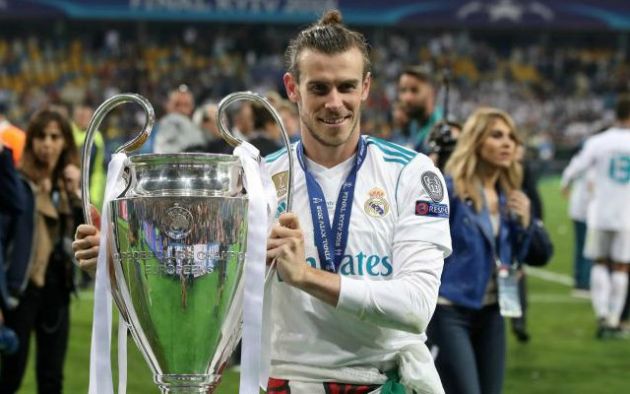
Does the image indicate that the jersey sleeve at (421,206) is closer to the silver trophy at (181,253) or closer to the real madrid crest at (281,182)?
the real madrid crest at (281,182)

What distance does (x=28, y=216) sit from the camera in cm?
635

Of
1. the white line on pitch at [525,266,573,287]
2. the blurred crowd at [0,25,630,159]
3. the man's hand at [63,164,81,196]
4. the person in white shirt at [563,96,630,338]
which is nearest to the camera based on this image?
the man's hand at [63,164,81,196]

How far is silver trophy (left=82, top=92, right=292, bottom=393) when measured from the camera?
8.68 feet

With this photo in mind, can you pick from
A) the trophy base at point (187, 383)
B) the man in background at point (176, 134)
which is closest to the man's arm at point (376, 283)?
the trophy base at point (187, 383)

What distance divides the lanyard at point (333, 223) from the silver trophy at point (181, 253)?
407mm

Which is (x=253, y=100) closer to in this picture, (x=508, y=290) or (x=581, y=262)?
(x=508, y=290)

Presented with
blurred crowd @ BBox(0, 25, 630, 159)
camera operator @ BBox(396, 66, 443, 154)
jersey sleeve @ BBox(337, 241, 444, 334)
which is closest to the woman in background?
camera operator @ BBox(396, 66, 443, 154)

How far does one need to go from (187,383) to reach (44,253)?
4.08 metres

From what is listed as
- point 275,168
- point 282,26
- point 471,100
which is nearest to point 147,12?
point 282,26

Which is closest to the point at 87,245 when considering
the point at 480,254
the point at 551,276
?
the point at 480,254

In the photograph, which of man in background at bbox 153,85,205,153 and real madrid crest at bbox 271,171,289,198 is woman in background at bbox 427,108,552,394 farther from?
man in background at bbox 153,85,205,153

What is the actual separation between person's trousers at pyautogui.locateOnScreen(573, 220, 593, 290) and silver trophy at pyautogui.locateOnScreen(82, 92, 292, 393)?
11111 millimetres

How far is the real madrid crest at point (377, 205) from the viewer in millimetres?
3096

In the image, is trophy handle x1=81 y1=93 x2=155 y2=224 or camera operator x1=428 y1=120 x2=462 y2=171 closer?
trophy handle x1=81 y1=93 x2=155 y2=224
